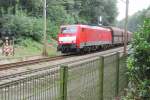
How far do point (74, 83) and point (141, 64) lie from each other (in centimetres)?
135

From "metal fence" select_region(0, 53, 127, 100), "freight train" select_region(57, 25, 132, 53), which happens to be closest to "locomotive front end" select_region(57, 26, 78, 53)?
"freight train" select_region(57, 25, 132, 53)

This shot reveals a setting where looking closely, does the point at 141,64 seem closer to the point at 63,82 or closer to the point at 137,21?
the point at 63,82

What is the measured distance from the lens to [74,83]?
6.55m

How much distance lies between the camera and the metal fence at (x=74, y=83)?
507 centimetres

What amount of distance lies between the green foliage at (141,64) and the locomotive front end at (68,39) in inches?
966

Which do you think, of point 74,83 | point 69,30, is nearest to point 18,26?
point 69,30

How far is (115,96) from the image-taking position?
31.0ft

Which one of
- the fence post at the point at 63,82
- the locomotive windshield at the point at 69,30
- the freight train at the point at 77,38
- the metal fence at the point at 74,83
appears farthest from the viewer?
the locomotive windshield at the point at 69,30

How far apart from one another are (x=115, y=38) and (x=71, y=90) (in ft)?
148

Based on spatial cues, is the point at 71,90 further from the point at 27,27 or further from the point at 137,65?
the point at 27,27

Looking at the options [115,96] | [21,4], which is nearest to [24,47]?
[21,4]

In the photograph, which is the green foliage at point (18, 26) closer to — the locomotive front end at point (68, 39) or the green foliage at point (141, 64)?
the locomotive front end at point (68, 39)

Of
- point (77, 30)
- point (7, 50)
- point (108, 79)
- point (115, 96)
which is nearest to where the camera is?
point (108, 79)

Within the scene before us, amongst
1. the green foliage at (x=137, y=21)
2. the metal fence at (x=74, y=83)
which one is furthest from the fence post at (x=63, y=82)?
the green foliage at (x=137, y=21)
